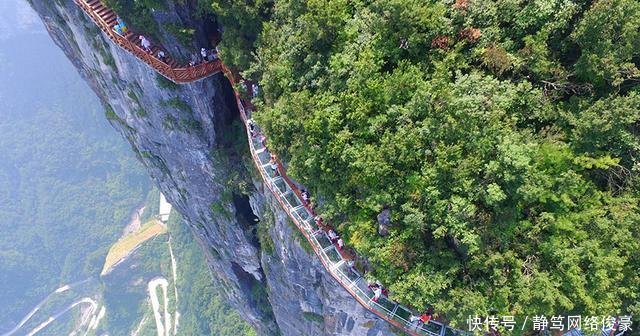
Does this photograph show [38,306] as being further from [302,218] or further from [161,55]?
[302,218]

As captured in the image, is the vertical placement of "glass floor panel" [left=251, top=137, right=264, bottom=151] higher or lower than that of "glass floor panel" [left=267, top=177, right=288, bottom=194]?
higher

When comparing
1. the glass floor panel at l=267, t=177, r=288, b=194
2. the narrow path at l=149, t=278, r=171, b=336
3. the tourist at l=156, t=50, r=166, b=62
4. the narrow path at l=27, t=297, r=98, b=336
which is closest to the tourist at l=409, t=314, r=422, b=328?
the glass floor panel at l=267, t=177, r=288, b=194

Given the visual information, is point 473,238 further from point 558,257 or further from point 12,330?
point 12,330

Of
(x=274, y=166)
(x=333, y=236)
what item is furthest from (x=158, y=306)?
(x=333, y=236)

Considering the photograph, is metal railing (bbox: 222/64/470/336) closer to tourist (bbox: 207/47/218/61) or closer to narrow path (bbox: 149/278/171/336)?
tourist (bbox: 207/47/218/61)

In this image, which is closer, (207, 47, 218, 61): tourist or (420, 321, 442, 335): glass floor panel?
(420, 321, 442, 335): glass floor panel

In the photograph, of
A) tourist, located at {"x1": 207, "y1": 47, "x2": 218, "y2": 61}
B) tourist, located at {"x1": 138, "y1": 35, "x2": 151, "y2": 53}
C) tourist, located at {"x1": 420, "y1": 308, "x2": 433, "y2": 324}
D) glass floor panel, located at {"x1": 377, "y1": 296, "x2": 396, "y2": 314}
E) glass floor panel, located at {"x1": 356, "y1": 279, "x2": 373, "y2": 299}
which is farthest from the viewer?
tourist, located at {"x1": 207, "y1": 47, "x2": 218, "y2": 61}
